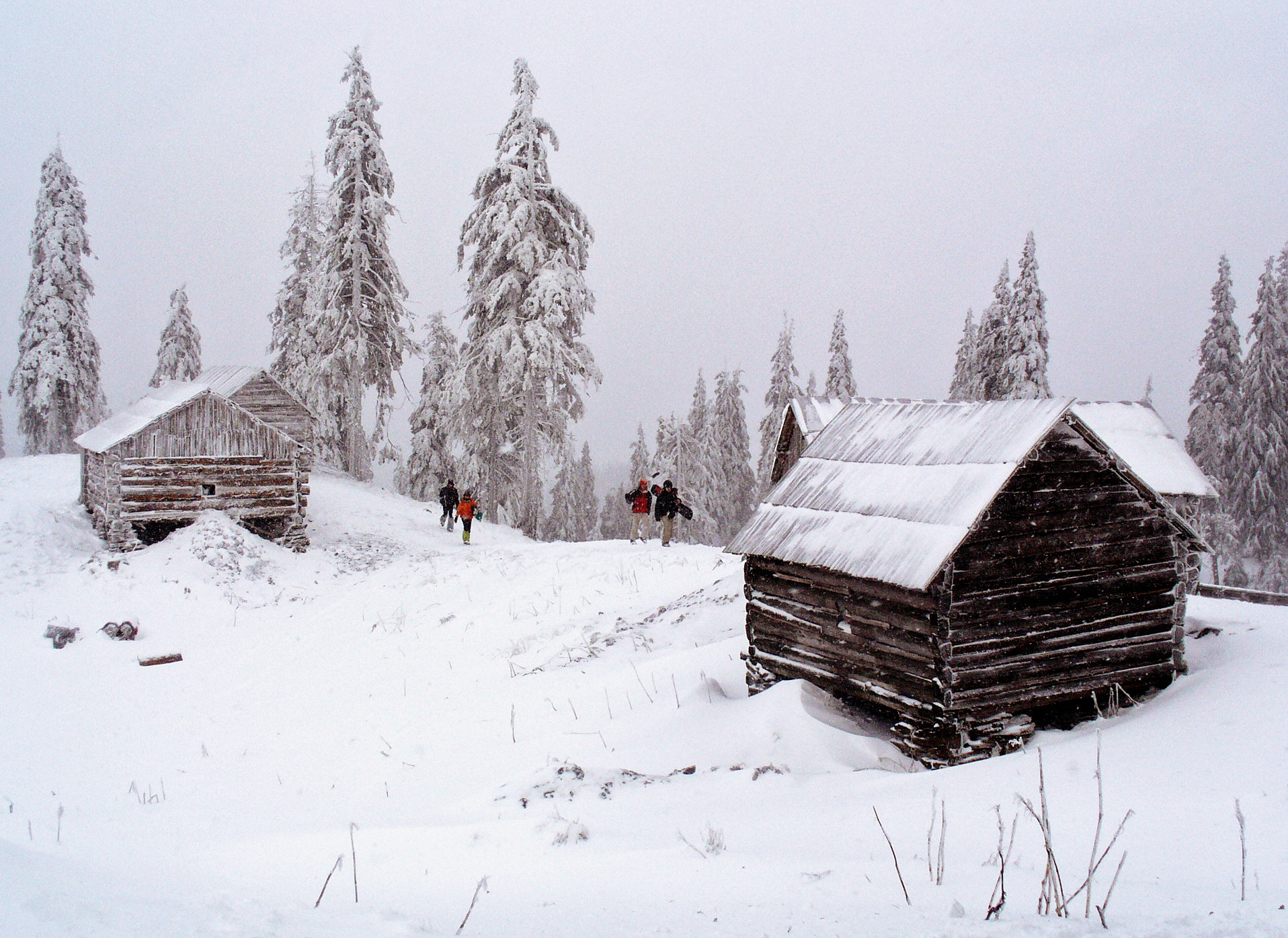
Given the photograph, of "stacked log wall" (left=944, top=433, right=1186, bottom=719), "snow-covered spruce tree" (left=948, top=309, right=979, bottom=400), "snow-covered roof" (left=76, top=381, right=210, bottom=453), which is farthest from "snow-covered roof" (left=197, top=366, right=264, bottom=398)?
"snow-covered spruce tree" (left=948, top=309, right=979, bottom=400)

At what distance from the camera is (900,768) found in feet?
27.4

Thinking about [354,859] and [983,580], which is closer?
[354,859]

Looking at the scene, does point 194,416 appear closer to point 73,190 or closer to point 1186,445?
point 73,190

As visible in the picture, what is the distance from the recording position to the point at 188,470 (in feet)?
65.7

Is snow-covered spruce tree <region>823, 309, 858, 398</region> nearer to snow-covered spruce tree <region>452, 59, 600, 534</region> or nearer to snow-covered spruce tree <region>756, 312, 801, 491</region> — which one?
snow-covered spruce tree <region>756, 312, 801, 491</region>

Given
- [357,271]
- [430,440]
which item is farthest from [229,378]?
[430,440]

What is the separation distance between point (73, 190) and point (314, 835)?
119 ft

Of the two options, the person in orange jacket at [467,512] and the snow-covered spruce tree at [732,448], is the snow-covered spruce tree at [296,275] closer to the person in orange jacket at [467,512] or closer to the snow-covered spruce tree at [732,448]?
the person in orange jacket at [467,512]

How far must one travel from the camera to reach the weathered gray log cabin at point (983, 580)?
8.34 meters

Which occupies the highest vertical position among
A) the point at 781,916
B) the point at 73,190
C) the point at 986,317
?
the point at 73,190

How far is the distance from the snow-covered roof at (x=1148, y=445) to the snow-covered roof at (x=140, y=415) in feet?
72.8

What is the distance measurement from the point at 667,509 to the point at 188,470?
12.7 metres

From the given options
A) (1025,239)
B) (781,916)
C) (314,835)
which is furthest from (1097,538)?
(1025,239)

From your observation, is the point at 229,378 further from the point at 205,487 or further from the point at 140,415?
the point at 205,487
